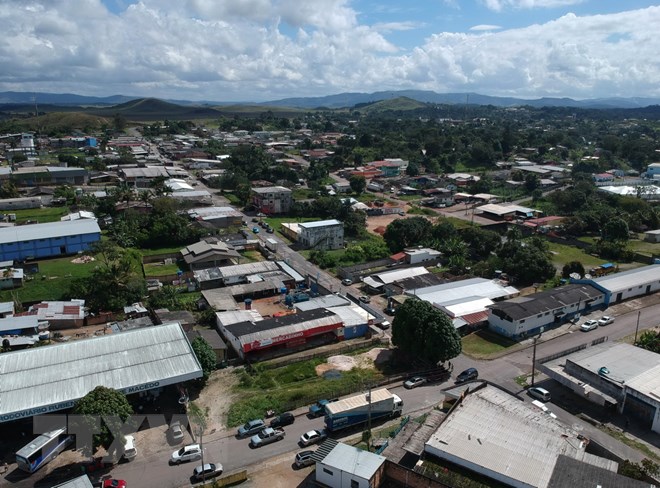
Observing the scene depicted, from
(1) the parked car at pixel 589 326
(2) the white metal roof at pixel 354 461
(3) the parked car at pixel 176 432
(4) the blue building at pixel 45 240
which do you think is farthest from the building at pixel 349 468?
(4) the blue building at pixel 45 240

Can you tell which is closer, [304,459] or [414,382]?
[304,459]

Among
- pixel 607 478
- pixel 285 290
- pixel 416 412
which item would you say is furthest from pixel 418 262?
pixel 607 478

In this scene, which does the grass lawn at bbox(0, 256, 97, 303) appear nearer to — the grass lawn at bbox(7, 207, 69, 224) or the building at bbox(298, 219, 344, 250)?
the grass lawn at bbox(7, 207, 69, 224)

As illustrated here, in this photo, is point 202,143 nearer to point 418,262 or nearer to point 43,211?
point 43,211

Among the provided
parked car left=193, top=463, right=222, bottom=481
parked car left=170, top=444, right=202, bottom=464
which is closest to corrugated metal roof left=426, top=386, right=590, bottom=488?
parked car left=193, top=463, right=222, bottom=481

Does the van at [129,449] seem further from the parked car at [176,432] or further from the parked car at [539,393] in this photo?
the parked car at [539,393]

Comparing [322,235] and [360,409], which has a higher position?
[322,235]

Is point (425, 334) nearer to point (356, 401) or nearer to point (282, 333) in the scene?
point (356, 401)

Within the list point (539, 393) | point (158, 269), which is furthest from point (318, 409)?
point (158, 269)
